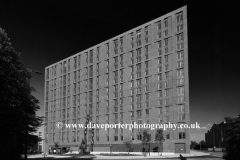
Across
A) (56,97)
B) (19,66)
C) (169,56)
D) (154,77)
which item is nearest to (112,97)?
(154,77)

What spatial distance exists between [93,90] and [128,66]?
800 inches

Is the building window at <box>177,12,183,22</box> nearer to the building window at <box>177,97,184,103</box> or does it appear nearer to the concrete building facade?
the concrete building facade

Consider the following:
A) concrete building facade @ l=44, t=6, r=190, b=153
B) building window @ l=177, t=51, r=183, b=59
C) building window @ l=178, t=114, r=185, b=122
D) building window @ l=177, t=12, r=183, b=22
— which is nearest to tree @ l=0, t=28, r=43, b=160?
concrete building facade @ l=44, t=6, r=190, b=153

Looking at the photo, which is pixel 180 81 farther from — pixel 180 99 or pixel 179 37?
pixel 179 37

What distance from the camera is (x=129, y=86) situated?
99.6m

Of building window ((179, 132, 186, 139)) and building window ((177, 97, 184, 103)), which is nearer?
building window ((179, 132, 186, 139))

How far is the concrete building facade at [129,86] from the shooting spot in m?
86.3

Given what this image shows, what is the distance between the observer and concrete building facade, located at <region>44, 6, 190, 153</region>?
283ft

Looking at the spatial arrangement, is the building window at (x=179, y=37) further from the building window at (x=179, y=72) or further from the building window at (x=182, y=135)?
the building window at (x=182, y=135)

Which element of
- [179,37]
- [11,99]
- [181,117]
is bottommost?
[181,117]

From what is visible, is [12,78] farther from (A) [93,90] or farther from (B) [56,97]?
(B) [56,97]

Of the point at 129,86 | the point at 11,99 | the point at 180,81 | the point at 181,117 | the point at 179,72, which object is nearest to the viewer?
the point at 11,99

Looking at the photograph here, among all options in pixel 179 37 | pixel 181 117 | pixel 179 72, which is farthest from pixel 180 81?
pixel 179 37

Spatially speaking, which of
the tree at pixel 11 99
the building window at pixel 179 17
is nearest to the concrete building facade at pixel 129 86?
the building window at pixel 179 17
